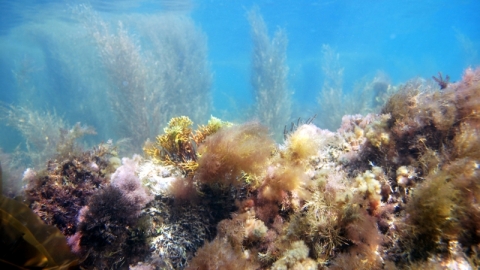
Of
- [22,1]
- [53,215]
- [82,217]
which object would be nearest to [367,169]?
[82,217]

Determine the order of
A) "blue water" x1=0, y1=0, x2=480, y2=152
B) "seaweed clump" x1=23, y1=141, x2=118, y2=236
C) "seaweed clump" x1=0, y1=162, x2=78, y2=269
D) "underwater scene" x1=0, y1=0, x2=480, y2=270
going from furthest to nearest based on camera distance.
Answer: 1. "blue water" x1=0, y1=0, x2=480, y2=152
2. "seaweed clump" x1=23, y1=141, x2=118, y2=236
3. "underwater scene" x1=0, y1=0, x2=480, y2=270
4. "seaweed clump" x1=0, y1=162, x2=78, y2=269

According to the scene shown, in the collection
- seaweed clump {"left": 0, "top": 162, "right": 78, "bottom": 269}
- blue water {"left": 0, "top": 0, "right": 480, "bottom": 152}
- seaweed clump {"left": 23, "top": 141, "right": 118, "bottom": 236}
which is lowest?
seaweed clump {"left": 0, "top": 162, "right": 78, "bottom": 269}

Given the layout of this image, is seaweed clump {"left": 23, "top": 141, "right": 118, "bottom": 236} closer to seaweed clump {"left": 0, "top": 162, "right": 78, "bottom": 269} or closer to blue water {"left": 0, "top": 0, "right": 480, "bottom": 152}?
seaweed clump {"left": 0, "top": 162, "right": 78, "bottom": 269}

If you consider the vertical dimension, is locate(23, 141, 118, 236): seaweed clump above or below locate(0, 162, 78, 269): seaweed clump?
Result: above

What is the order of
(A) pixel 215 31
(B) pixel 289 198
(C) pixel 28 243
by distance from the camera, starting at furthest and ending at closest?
(A) pixel 215 31 → (B) pixel 289 198 → (C) pixel 28 243

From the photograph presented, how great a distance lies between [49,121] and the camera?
1341cm

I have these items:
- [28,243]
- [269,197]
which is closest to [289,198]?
[269,197]

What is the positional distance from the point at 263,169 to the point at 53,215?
246 cm

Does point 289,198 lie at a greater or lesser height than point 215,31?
lesser

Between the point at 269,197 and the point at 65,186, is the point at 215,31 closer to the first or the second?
the point at 65,186

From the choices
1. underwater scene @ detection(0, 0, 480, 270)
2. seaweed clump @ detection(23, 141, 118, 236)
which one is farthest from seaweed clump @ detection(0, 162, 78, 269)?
seaweed clump @ detection(23, 141, 118, 236)

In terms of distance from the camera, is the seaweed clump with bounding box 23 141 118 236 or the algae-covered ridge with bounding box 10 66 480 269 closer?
the algae-covered ridge with bounding box 10 66 480 269

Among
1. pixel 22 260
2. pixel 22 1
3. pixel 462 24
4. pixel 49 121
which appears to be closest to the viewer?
pixel 22 260

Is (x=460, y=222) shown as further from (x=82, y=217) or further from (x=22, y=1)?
(x=22, y=1)
